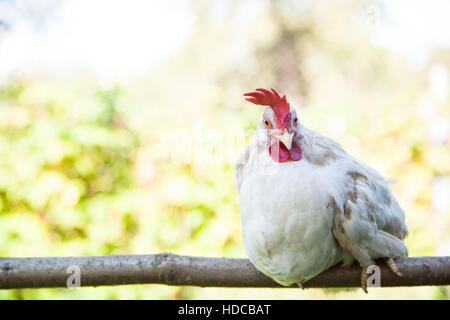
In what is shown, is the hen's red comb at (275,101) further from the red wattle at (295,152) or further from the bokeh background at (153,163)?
the bokeh background at (153,163)

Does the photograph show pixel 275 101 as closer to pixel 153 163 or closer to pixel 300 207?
pixel 300 207

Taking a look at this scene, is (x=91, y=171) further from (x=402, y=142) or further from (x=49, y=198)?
(x=402, y=142)

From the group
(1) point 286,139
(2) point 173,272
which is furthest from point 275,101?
(2) point 173,272

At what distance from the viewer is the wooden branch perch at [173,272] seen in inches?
41.4

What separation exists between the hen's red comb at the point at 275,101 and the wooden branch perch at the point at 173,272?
1.36ft

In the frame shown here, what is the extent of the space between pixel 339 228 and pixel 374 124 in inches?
66.8

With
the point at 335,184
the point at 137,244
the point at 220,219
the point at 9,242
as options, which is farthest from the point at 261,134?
the point at 9,242

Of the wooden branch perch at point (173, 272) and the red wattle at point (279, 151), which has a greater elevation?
the red wattle at point (279, 151)

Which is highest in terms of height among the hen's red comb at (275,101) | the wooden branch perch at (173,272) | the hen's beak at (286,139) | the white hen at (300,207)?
the hen's red comb at (275,101)

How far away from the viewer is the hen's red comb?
95cm

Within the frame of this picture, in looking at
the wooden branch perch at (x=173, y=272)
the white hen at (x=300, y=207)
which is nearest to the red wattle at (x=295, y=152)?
the white hen at (x=300, y=207)

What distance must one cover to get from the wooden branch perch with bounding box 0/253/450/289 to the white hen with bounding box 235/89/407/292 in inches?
1.7

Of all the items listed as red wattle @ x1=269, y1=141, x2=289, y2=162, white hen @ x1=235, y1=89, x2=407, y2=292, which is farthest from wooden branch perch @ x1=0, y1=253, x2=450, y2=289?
red wattle @ x1=269, y1=141, x2=289, y2=162

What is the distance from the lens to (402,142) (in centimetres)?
245
